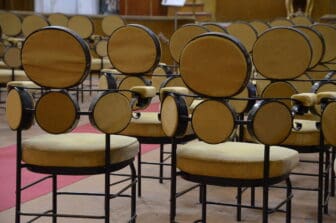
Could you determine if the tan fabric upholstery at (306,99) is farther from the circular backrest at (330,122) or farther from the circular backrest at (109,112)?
the circular backrest at (109,112)

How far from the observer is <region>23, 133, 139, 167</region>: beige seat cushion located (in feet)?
8.79

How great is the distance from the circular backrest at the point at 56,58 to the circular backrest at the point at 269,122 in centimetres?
75

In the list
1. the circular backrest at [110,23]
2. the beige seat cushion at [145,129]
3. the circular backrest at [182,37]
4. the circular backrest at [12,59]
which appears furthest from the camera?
the circular backrest at [110,23]

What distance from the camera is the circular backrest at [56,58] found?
8.69ft

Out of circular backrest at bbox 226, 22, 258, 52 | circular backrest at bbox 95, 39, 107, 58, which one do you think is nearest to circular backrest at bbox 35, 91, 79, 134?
circular backrest at bbox 226, 22, 258, 52

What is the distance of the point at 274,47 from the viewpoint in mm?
3396

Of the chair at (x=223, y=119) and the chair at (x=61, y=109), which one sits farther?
the chair at (x=61, y=109)

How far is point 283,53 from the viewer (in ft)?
11.1

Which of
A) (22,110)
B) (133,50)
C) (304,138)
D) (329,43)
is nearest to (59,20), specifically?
(329,43)

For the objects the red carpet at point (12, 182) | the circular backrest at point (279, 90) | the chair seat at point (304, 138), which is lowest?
the red carpet at point (12, 182)

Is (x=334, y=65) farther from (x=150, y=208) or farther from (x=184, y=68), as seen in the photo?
(x=184, y=68)

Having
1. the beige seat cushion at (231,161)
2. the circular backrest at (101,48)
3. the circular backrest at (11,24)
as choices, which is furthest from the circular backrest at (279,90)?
the circular backrest at (11,24)

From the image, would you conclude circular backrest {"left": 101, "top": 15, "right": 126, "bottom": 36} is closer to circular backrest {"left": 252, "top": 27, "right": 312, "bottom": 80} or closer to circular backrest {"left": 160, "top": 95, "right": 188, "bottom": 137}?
circular backrest {"left": 252, "top": 27, "right": 312, "bottom": 80}

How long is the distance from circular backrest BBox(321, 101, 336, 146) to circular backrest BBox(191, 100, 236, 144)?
409 millimetres
